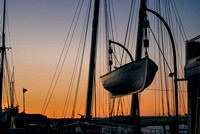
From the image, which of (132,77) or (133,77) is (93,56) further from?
(133,77)

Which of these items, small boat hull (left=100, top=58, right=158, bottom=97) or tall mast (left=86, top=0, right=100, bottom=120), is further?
tall mast (left=86, top=0, right=100, bottom=120)

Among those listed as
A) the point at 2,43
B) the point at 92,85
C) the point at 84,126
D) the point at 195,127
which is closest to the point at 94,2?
the point at 92,85

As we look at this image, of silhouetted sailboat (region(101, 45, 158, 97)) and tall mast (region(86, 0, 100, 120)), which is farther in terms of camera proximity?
tall mast (region(86, 0, 100, 120))

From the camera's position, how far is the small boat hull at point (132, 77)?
19203 mm

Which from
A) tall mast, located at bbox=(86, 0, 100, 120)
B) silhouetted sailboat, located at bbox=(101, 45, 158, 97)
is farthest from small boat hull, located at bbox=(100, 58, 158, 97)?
tall mast, located at bbox=(86, 0, 100, 120)

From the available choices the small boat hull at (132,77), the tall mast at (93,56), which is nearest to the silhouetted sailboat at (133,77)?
the small boat hull at (132,77)

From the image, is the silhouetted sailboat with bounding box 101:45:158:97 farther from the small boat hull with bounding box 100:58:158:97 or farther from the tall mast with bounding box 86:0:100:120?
the tall mast with bounding box 86:0:100:120

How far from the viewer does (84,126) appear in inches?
928

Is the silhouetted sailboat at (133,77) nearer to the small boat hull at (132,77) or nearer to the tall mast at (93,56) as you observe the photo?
the small boat hull at (132,77)

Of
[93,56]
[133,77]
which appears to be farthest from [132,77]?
[93,56]

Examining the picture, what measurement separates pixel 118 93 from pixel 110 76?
1.72 m

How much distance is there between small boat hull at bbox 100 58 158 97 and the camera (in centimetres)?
1920

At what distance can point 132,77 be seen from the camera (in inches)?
791

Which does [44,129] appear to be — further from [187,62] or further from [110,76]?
[187,62]
